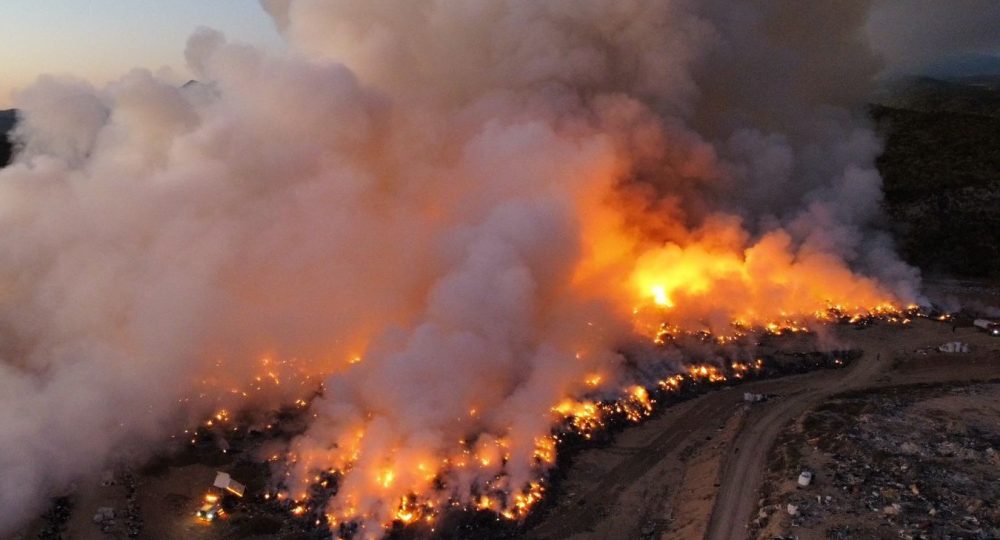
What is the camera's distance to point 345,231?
34.0 m

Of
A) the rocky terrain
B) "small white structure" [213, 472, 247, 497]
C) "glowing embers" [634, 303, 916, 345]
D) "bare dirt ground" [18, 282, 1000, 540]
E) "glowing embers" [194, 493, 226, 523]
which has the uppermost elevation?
the rocky terrain

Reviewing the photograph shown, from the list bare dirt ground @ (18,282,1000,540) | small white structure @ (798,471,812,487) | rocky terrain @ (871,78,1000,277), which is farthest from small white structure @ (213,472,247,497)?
rocky terrain @ (871,78,1000,277)

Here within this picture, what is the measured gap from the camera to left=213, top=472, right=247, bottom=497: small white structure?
76.2 feet

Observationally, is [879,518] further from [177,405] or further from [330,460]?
[177,405]

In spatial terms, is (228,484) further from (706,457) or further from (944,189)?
(944,189)

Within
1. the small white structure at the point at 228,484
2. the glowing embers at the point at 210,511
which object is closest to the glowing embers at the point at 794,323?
the small white structure at the point at 228,484

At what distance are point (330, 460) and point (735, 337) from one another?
2235 centimetres

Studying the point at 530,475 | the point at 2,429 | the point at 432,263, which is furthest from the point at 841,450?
the point at 2,429

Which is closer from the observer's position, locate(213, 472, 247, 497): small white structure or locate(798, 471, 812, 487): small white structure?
locate(798, 471, 812, 487): small white structure

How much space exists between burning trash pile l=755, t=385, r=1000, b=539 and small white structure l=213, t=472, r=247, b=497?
688 inches

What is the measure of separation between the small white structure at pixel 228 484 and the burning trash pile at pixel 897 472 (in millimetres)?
17483

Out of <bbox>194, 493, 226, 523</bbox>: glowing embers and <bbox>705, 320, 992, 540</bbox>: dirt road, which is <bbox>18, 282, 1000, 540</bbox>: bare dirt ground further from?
<bbox>194, 493, 226, 523</bbox>: glowing embers

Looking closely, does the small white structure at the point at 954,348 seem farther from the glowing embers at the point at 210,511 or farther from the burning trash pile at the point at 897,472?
the glowing embers at the point at 210,511

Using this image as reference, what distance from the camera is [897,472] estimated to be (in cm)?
2300
